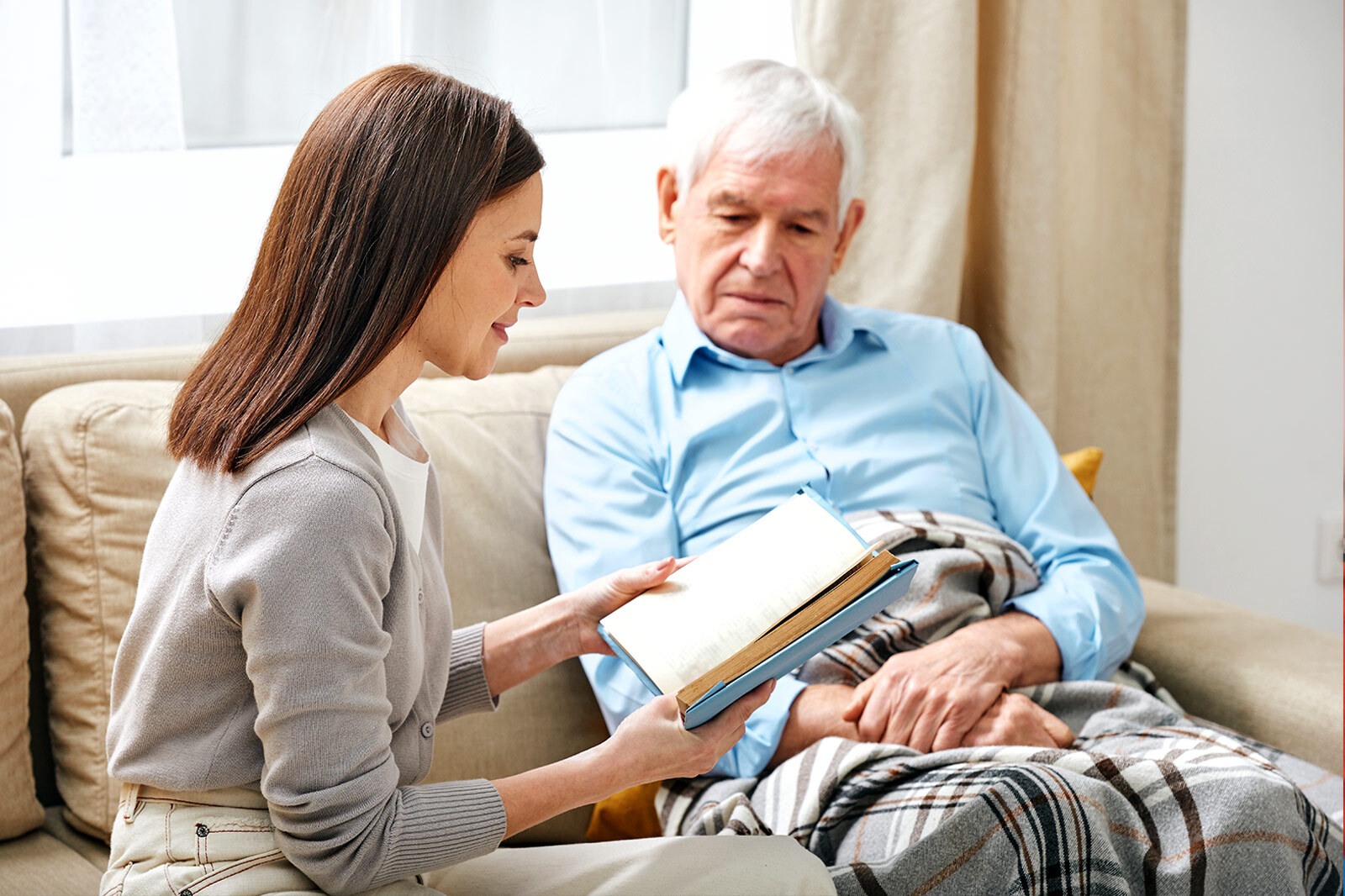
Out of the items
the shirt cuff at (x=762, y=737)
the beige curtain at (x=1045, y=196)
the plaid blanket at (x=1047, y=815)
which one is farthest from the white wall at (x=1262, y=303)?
the shirt cuff at (x=762, y=737)

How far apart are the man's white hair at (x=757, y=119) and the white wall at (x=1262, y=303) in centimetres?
118

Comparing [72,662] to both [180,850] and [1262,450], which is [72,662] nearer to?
[180,850]

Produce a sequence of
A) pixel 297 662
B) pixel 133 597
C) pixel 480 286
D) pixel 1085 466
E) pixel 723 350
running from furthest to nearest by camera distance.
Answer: pixel 1085 466
pixel 723 350
pixel 133 597
pixel 480 286
pixel 297 662

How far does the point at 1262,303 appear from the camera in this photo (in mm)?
2527

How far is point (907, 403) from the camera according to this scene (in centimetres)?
161

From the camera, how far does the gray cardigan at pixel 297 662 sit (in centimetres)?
79

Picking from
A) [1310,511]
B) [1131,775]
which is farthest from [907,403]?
[1310,511]

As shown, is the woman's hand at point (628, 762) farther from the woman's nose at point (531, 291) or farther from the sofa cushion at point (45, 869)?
the sofa cushion at point (45, 869)

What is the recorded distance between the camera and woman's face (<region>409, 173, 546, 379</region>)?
917 millimetres

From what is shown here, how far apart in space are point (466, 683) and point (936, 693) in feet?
1.69

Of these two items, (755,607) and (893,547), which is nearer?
(755,607)

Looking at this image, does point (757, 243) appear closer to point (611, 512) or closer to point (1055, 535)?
point (611, 512)

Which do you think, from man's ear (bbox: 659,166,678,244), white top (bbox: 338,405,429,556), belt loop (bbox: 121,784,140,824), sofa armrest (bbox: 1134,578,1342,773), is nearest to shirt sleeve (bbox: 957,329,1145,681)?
sofa armrest (bbox: 1134,578,1342,773)

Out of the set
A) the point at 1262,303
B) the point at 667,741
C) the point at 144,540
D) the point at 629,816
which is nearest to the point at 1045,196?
the point at 1262,303
